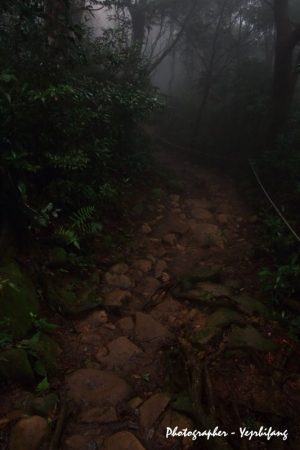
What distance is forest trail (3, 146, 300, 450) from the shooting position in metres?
2.57

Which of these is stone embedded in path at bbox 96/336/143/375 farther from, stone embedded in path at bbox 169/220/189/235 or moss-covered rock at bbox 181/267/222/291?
stone embedded in path at bbox 169/220/189/235

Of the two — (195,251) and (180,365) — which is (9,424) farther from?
(195,251)

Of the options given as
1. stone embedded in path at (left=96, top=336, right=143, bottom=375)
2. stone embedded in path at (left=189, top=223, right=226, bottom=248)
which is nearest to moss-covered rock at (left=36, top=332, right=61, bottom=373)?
stone embedded in path at (left=96, top=336, right=143, bottom=375)

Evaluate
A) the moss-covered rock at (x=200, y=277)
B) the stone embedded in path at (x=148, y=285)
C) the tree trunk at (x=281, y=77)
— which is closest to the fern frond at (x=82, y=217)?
the stone embedded in path at (x=148, y=285)

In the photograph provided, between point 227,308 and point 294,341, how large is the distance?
0.87 metres

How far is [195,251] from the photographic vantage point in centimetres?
620

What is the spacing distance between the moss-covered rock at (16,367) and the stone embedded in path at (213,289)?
97.4 inches

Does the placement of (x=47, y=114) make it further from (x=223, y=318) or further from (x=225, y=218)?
(x=225, y=218)

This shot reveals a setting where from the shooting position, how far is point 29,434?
238 cm

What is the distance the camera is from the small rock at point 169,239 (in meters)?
6.41

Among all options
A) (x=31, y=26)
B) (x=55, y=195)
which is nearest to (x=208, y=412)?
(x=55, y=195)

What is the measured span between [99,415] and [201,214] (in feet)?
19.3

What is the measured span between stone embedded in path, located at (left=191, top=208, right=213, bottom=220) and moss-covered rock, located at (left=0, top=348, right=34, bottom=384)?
5686mm

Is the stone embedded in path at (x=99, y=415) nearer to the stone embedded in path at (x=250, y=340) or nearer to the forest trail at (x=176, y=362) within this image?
the forest trail at (x=176, y=362)
